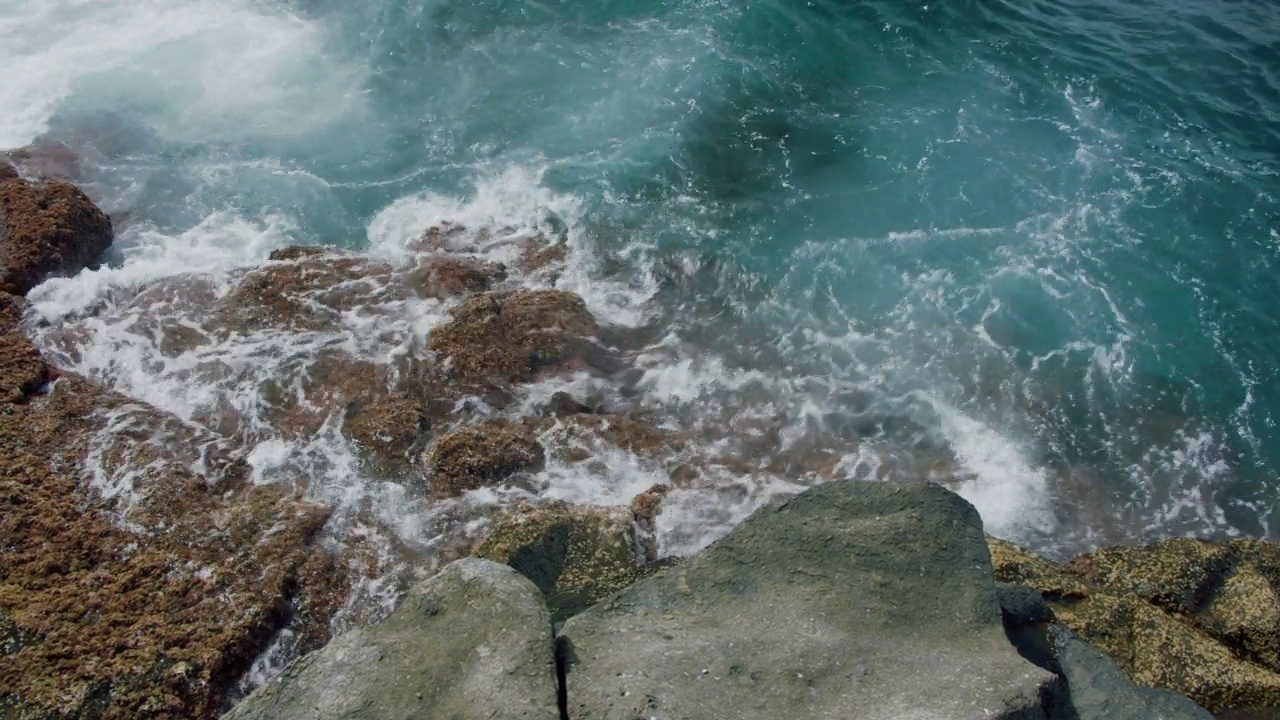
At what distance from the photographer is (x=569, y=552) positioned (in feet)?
35.1

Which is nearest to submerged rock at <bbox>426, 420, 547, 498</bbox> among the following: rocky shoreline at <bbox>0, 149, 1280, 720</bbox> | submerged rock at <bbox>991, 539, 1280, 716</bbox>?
rocky shoreline at <bbox>0, 149, 1280, 720</bbox>

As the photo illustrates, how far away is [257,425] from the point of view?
13.4 meters

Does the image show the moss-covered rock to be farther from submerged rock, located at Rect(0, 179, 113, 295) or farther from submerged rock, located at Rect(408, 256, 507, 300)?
submerged rock, located at Rect(0, 179, 113, 295)

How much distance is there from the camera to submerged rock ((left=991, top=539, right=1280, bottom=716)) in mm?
9336

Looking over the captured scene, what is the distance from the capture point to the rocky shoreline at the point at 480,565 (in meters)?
7.38

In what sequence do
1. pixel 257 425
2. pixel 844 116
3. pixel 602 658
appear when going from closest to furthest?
1. pixel 602 658
2. pixel 257 425
3. pixel 844 116

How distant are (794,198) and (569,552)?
1059 cm

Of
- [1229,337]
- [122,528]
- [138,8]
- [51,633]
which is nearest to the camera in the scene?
[51,633]

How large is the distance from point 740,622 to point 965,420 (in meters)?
8.64

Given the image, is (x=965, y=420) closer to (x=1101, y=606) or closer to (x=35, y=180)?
(x=1101, y=606)

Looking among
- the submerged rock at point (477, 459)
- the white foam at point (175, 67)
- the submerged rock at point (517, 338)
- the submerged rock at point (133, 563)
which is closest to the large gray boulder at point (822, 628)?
the submerged rock at point (133, 563)

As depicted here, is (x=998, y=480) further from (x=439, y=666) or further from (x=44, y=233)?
(x=44, y=233)

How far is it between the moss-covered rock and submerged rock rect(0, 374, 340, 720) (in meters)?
2.42

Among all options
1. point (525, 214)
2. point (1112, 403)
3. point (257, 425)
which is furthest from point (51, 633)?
point (1112, 403)
